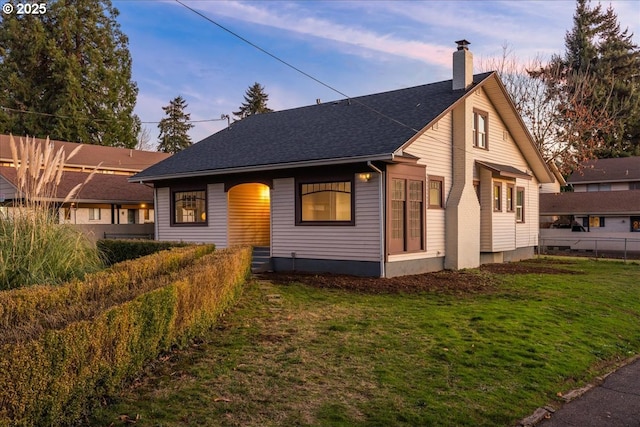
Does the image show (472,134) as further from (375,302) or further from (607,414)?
(607,414)

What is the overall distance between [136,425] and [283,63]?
8.85 meters

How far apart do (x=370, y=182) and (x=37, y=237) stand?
836 centimetres

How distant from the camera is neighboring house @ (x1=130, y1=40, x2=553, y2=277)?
A: 1378 cm

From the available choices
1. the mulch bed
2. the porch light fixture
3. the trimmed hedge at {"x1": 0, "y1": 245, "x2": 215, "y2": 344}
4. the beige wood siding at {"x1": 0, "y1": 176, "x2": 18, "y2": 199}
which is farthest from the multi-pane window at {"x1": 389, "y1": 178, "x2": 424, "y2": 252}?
the beige wood siding at {"x1": 0, "y1": 176, "x2": 18, "y2": 199}

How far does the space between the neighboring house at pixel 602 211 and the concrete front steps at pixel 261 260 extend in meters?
21.8

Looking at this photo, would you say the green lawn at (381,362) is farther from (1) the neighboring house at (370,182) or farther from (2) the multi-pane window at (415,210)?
(2) the multi-pane window at (415,210)

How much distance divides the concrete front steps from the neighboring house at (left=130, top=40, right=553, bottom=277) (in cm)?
24

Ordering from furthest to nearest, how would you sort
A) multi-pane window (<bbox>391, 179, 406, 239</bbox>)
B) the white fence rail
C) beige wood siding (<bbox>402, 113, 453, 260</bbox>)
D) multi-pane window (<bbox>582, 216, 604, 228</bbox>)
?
multi-pane window (<bbox>582, 216, 604, 228</bbox>) → the white fence rail → beige wood siding (<bbox>402, 113, 453, 260</bbox>) → multi-pane window (<bbox>391, 179, 406, 239</bbox>)

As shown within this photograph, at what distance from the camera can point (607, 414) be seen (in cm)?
504

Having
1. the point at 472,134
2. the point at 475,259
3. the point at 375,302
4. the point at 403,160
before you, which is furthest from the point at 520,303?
the point at 472,134

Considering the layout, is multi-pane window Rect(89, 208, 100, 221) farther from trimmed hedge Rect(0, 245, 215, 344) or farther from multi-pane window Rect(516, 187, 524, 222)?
trimmed hedge Rect(0, 245, 215, 344)

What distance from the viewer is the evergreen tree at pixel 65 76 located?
4103 centimetres

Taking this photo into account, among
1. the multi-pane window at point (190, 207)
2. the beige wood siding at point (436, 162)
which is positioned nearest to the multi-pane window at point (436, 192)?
the beige wood siding at point (436, 162)

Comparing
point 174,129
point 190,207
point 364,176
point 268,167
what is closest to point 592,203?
Answer: point 364,176
